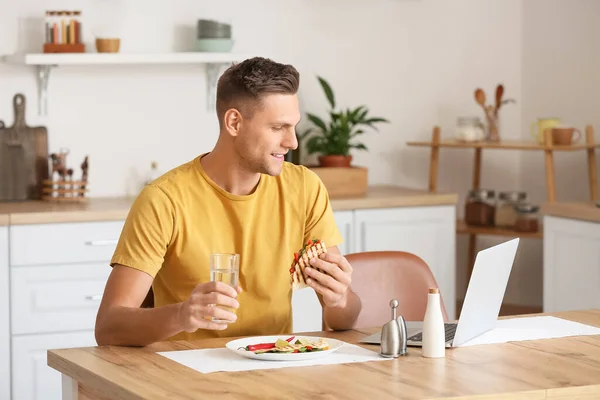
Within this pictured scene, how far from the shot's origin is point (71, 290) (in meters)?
3.85

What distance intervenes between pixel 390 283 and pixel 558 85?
242cm

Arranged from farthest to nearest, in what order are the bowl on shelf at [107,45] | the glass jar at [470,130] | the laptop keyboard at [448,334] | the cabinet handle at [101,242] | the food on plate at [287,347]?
the glass jar at [470,130]
the bowl on shelf at [107,45]
the cabinet handle at [101,242]
the laptop keyboard at [448,334]
the food on plate at [287,347]

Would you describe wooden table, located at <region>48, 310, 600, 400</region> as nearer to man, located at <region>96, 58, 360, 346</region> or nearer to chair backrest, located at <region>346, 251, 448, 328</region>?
man, located at <region>96, 58, 360, 346</region>

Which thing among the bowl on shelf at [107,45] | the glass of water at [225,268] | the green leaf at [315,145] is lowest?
the glass of water at [225,268]

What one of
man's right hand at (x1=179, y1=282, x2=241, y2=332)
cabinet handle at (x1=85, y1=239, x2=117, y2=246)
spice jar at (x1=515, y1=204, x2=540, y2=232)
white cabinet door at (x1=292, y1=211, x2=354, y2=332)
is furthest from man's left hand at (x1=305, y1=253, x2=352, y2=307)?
spice jar at (x1=515, y1=204, x2=540, y2=232)

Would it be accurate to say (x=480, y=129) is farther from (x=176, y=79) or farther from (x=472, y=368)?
(x=472, y=368)

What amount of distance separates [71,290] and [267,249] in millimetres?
1488

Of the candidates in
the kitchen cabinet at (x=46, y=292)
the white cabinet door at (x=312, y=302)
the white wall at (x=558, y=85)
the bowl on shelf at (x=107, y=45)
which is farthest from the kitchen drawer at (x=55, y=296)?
the white wall at (x=558, y=85)

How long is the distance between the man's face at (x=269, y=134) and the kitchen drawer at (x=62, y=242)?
1.50 metres

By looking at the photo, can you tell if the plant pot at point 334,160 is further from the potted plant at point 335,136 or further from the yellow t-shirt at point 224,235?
the yellow t-shirt at point 224,235

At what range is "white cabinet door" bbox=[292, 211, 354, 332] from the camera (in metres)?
4.17

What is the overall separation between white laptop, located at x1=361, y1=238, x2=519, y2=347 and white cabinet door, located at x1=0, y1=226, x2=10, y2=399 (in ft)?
5.87

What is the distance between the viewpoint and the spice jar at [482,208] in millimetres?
4707

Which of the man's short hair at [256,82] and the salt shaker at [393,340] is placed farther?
the man's short hair at [256,82]
